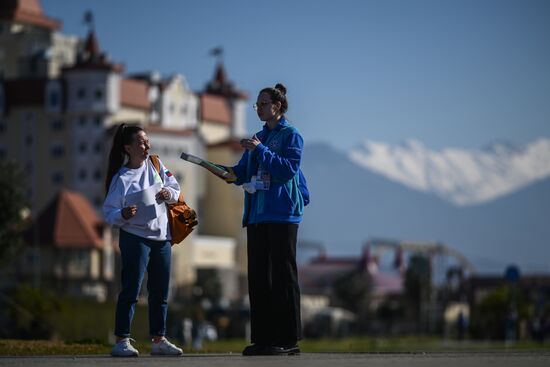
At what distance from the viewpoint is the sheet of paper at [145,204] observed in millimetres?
16469

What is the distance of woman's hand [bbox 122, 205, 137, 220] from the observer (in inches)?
642

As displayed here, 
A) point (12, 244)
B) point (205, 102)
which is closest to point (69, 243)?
point (205, 102)

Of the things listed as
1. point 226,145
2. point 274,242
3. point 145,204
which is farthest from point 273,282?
point 226,145

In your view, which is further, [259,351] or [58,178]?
[58,178]

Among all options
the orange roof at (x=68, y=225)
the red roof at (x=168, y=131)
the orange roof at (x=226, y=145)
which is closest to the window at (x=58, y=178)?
the red roof at (x=168, y=131)

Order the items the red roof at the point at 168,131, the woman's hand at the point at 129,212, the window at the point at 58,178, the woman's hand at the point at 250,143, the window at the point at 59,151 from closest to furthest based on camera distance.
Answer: the woman's hand at the point at 129,212, the woman's hand at the point at 250,143, the red roof at the point at 168,131, the window at the point at 58,178, the window at the point at 59,151

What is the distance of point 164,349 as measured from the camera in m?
16.5

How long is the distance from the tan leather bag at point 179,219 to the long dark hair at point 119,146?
0.37 m

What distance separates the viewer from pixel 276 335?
16781 millimetres

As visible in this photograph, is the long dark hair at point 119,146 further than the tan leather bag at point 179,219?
No

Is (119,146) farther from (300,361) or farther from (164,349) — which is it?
(300,361)

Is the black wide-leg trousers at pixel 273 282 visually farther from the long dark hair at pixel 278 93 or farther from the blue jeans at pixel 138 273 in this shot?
the long dark hair at pixel 278 93

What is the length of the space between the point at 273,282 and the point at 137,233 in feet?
5.14

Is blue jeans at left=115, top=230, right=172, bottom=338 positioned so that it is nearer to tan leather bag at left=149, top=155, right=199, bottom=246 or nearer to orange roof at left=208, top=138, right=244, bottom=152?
tan leather bag at left=149, top=155, right=199, bottom=246
